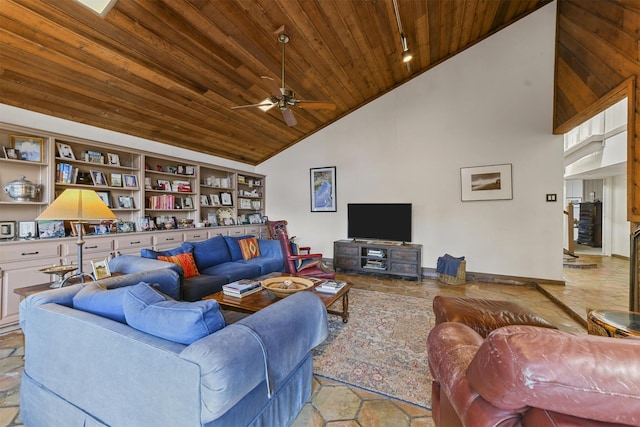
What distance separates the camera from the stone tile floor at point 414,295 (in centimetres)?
151

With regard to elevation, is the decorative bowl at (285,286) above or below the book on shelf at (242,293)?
above

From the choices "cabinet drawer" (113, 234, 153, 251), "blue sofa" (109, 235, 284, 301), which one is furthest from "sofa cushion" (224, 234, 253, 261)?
"cabinet drawer" (113, 234, 153, 251)

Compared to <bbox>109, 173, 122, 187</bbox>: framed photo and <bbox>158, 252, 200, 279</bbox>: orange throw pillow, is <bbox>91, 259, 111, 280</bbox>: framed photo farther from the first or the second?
<bbox>109, 173, 122, 187</bbox>: framed photo

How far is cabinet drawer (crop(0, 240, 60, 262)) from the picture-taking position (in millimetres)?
2477

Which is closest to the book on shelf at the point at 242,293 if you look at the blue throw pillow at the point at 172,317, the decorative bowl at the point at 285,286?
the decorative bowl at the point at 285,286

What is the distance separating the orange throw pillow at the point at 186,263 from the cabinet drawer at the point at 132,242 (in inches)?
37.2

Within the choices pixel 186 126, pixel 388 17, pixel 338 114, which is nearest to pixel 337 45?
pixel 388 17

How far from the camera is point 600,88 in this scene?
Answer: 2691 mm

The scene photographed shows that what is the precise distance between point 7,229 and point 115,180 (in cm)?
124

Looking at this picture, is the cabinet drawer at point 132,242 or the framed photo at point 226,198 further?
the framed photo at point 226,198

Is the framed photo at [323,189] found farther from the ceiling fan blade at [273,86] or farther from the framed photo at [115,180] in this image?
the framed photo at [115,180]

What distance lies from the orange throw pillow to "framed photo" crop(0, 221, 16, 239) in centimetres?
155

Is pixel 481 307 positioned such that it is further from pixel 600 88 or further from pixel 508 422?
pixel 600 88

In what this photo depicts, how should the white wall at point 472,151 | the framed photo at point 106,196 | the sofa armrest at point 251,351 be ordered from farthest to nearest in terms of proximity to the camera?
the white wall at point 472,151 → the framed photo at point 106,196 → the sofa armrest at point 251,351
